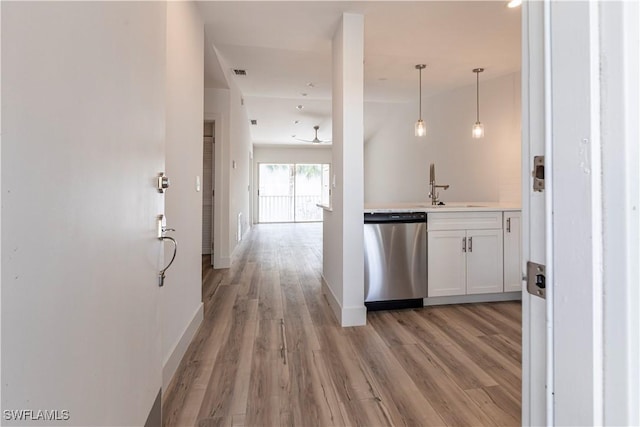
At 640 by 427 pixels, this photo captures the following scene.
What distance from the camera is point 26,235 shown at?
1.70 feet

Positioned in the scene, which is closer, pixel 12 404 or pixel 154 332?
pixel 12 404

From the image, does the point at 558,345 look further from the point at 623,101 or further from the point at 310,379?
the point at 310,379

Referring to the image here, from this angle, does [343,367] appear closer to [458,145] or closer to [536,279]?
[536,279]

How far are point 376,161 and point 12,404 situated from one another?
842cm

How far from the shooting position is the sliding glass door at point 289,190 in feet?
35.3

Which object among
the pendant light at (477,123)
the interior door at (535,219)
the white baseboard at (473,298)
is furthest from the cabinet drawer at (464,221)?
the interior door at (535,219)

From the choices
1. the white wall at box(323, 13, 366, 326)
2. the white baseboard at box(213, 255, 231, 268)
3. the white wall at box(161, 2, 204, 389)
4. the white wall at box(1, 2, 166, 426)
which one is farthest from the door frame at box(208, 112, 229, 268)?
the white wall at box(1, 2, 166, 426)

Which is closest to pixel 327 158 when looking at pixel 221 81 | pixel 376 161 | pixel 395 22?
→ pixel 376 161

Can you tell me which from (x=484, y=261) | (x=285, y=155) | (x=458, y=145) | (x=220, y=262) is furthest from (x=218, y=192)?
(x=285, y=155)

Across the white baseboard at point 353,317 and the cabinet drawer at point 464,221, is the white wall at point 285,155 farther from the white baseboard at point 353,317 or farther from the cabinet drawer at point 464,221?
the white baseboard at point 353,317

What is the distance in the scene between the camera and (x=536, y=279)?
0.49 metres

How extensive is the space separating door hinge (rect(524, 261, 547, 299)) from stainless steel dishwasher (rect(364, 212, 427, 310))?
225cm

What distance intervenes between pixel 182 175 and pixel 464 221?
2522 millimetres

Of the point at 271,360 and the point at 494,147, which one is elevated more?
the point at 494,147
